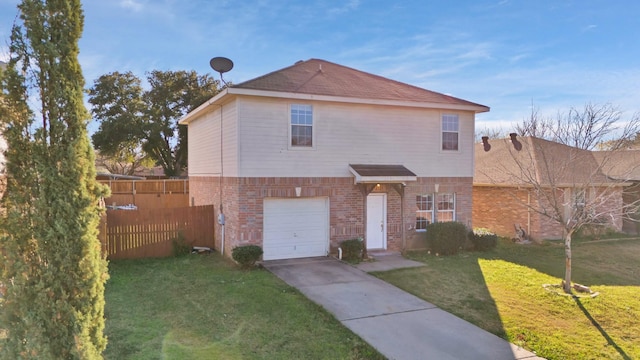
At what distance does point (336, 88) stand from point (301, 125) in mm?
1910

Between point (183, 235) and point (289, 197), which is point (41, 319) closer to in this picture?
point (289, 197)

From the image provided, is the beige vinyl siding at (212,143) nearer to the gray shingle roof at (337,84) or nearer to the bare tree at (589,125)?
the gray shingle roof at (337,84)

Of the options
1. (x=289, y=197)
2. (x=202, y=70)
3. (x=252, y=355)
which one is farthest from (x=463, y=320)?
(x=202, y=70)

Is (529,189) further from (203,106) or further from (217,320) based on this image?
(217,320)

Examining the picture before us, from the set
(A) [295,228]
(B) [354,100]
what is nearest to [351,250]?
(A) [295,228]

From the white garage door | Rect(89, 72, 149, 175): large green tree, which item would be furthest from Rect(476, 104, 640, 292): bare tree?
Rect(89, 72, 149, 175): large green tree

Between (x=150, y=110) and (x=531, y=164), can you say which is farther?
(x=150, y=110)

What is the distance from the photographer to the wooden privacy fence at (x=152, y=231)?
38.0 feet

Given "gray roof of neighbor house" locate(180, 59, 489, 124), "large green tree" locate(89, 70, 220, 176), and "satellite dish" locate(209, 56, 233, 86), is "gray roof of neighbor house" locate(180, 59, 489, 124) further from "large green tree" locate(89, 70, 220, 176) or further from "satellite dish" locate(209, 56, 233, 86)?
"large green tree" locate(89, 70, 220, 176)

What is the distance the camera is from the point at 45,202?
3.35 m

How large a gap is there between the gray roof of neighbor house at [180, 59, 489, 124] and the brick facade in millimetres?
2605

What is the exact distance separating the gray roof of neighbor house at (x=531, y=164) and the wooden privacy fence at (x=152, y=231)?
38.7ft

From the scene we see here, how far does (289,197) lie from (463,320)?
630 cm

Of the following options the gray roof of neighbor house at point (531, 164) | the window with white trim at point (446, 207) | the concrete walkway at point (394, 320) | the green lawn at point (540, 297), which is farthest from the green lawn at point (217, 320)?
the gray roof of neighbor house at point (531, 164)
